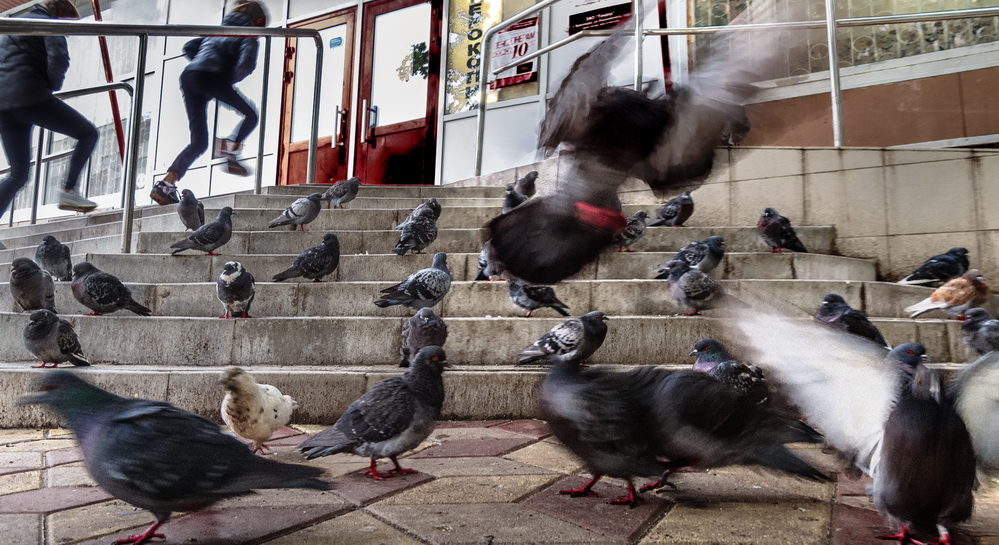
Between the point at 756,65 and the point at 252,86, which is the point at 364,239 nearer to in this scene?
the point at 756,65

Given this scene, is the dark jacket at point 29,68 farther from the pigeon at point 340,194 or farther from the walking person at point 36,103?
the pigeon at point 340,194

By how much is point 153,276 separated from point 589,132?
13.1 ft

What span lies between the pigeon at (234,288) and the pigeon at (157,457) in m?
2.03

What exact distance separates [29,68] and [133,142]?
1.58m

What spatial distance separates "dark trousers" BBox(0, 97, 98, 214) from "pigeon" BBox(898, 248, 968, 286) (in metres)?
7.32

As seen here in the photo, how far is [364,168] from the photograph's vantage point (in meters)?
9.16

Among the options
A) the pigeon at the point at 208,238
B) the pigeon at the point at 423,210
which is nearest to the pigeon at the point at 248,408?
the pigeon at the point at 423,210

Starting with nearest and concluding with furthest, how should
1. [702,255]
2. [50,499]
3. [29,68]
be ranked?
[50,499] → [702,255] → [29,68]

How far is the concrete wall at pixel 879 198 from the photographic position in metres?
4.03

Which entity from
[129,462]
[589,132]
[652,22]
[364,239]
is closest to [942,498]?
[589,132]

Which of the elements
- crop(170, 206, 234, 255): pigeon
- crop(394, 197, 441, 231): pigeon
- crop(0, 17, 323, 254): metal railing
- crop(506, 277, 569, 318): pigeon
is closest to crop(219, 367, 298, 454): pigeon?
crop(506, 277, 569, 318): pigeon

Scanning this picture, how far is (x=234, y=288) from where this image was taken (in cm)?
338

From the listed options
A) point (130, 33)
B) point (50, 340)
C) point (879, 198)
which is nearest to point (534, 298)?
point (50, 340)

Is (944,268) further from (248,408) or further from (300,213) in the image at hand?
(300,213)
